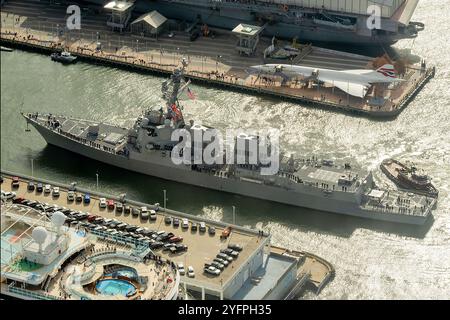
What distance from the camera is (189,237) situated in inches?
7057

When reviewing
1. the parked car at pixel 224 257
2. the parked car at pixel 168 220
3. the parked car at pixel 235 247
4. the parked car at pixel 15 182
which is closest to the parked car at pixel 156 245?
the parked car at pixel 168 220

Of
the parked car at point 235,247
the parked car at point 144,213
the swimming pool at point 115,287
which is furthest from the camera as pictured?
the parked car at point 144,213

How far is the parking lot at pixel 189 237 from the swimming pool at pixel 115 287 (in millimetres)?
11650

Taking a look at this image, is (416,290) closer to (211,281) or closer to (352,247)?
(352,247)

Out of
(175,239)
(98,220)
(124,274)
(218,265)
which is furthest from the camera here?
(98,220)

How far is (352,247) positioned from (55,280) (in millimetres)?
51408

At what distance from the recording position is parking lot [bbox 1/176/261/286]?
172062mm

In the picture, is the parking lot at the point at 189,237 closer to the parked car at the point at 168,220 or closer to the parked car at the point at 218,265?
the parked car at the point at 168,220

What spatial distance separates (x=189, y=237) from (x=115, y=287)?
21.1m

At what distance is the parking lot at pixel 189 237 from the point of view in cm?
17206

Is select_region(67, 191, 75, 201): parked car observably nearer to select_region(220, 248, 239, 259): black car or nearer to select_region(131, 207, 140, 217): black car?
select_region(131, 207, 140, 217): black car

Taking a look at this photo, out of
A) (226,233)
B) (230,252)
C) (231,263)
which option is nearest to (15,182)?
(226,233)

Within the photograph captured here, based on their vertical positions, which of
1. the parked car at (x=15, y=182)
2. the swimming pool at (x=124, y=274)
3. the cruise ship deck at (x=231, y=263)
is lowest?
the cruise ship deck at (x=231, y=263)

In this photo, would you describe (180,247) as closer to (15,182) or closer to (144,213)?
(144,213)
